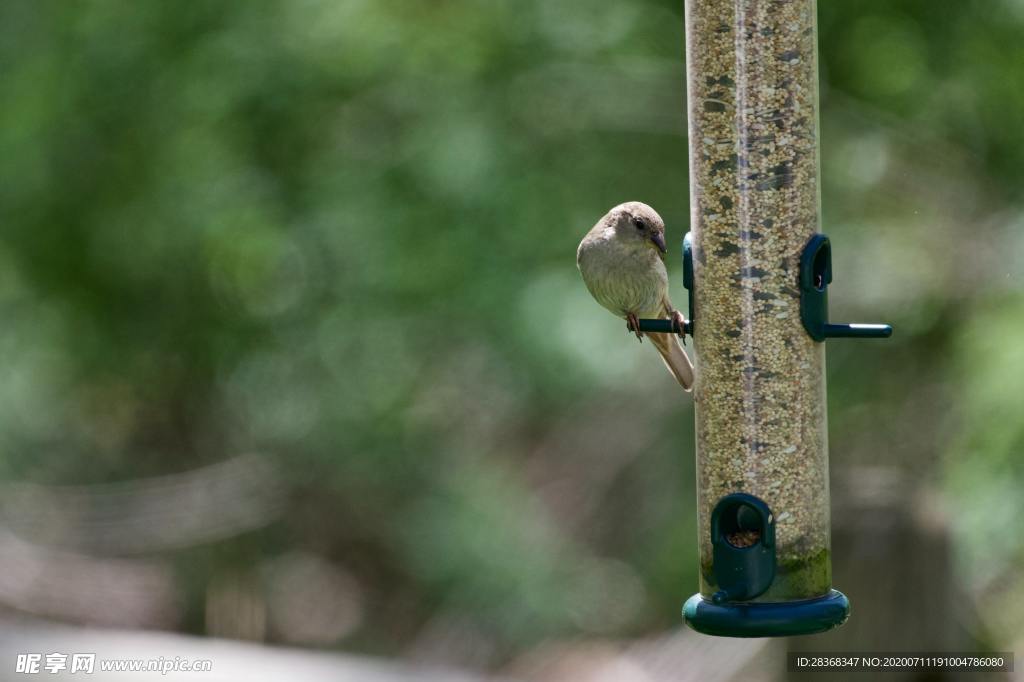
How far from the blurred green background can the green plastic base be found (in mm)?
2646

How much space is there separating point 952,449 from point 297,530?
18.2 feet

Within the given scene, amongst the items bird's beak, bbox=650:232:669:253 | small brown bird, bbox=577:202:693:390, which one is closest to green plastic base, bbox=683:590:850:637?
small brown bird, bbox=577:202:693:390

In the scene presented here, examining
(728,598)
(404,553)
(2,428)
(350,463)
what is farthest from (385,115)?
(728,598)

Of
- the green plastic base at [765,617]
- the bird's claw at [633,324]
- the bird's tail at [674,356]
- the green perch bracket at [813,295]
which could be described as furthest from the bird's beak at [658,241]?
the green plastic base at [765,617]

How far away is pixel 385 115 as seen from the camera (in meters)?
9.00

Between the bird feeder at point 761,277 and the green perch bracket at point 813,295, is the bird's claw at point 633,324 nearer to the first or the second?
the bird feeder at point 761,277

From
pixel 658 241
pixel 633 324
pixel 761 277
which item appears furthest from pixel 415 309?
pixel 761 277

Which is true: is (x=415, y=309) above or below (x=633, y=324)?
above

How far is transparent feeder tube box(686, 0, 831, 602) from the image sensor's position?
441cm

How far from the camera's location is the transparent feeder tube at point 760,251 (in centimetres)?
441

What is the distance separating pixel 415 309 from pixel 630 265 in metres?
3.74

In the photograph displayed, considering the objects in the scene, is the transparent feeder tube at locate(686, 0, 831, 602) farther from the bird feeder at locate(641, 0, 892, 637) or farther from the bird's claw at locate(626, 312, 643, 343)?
the bird's claw at locate(626, 312, 643, 343)

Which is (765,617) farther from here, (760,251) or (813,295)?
(760,251)

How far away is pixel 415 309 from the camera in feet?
29.8
